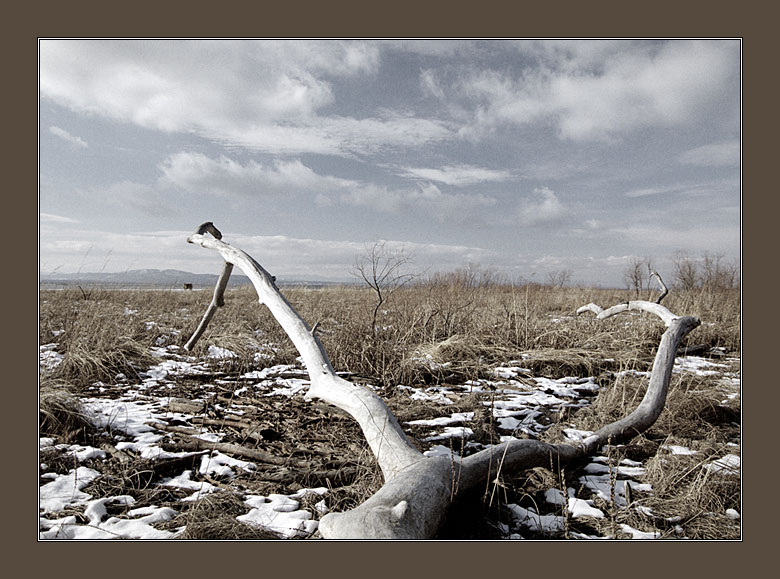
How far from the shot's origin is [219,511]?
2.50 m

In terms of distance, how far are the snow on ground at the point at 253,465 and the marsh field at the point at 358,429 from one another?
0.02m

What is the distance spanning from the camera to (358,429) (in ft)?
13.1

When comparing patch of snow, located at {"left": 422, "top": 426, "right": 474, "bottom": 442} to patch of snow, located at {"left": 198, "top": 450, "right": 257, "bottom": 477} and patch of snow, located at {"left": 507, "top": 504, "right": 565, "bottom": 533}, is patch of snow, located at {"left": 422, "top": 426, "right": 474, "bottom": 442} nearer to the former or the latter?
patch of snow, located at {"left": 507, "top": 504, "right": 565, "bottom": 533}

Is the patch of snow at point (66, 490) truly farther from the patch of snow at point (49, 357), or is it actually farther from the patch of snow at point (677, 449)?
the patch of snow at point (677, 449)

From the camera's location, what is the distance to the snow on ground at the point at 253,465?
2.42m

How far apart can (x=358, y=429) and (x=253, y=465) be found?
1.02 meters

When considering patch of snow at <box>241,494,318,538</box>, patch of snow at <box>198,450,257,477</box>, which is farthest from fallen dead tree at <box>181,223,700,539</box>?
patch of snow at <box>198,450,257,477</box>

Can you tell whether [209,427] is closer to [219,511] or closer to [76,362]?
[219,511]

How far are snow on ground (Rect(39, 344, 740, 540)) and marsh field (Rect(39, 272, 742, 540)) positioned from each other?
0.02 meters

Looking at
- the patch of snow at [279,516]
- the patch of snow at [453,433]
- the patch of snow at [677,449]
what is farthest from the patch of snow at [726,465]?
the patch of snow at [279,516]

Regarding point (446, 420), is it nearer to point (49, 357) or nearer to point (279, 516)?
point (279, 516)

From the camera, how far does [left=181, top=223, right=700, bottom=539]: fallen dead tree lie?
6.61 feet

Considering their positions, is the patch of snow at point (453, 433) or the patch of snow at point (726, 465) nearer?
the patch of snow at point (726, 465)

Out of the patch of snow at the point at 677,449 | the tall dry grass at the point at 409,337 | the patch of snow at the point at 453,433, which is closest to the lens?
the patch of snow at the point at 677,449
